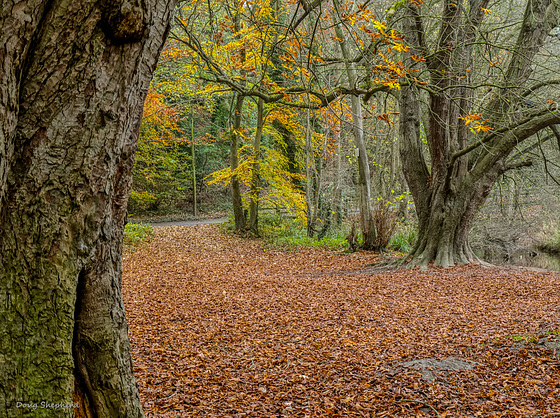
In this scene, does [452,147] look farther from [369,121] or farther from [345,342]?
[369,121]

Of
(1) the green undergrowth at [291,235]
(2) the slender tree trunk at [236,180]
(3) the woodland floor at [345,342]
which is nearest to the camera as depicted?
(3) the woodland floor at [345,342]

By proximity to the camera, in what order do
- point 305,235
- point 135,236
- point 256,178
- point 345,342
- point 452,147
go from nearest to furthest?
point 345,342
point 452,147
point 135,236
point 256,178
point 305,235

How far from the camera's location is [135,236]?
11.4 metres

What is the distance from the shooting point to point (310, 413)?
8.52 ft

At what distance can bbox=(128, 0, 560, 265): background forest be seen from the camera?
20.0 feet

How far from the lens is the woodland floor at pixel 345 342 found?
2.68 m

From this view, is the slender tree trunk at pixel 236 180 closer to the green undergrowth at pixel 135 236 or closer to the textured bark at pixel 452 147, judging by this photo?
the green undergrowth at pixel 135 236

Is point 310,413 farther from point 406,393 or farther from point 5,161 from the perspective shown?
point 5,161

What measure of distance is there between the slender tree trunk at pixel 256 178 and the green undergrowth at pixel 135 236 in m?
3.18

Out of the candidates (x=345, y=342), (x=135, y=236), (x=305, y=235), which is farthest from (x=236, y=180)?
(x=345, y=342)

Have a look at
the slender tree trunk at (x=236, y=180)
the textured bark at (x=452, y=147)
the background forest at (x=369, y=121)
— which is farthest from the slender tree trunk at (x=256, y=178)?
the textured bark at (x=452, y=147)

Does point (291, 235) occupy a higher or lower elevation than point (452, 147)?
lower

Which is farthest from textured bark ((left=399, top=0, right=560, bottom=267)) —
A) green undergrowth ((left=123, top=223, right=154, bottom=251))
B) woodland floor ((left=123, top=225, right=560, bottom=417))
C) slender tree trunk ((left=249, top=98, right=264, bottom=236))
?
green undergrowth ((left=123, top=223, right=154, bottom=251))

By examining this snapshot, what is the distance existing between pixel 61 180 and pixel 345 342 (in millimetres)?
3063
